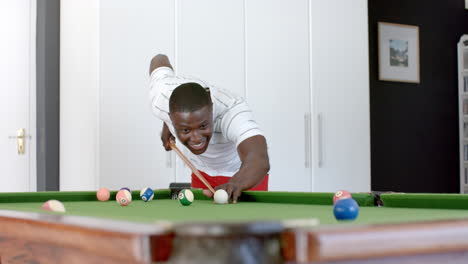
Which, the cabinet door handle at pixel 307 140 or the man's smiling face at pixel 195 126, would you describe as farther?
the cabinet door handle at pixel 307 140

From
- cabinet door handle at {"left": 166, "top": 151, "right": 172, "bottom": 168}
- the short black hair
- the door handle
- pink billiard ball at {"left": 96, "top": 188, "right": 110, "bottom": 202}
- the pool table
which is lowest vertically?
pink billiard ball at {"left": 96, "top": 188, "right": 110, "bottom": 202}

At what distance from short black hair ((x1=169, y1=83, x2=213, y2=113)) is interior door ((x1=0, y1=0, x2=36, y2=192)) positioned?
1.85 meters

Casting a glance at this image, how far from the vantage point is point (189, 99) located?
2.65 metres

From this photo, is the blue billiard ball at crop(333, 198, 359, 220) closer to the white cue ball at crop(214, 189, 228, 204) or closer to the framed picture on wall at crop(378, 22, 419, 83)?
the white cue ball at crop(214, 189, 228, 204)

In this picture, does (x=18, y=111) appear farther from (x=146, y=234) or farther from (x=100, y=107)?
(x=146, y=234)

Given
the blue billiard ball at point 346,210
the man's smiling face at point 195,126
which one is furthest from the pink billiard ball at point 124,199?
the blue billiard ball at point 346,210

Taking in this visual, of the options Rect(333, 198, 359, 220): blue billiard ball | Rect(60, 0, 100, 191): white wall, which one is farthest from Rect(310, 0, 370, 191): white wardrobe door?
Rect(333, 198, 359, 220): blue billiard ball

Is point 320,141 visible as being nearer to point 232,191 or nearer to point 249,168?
point 249,168

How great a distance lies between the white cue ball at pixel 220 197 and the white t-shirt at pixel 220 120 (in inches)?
24.2

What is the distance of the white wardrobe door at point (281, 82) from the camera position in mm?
4344

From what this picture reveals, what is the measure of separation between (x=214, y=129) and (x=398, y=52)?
313 cm

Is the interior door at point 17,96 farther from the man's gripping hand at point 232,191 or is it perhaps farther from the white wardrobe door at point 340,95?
the man's gripping hand at point 232,191

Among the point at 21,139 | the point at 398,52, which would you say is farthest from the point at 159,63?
the point at 398,52

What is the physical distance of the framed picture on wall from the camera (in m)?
5.53
